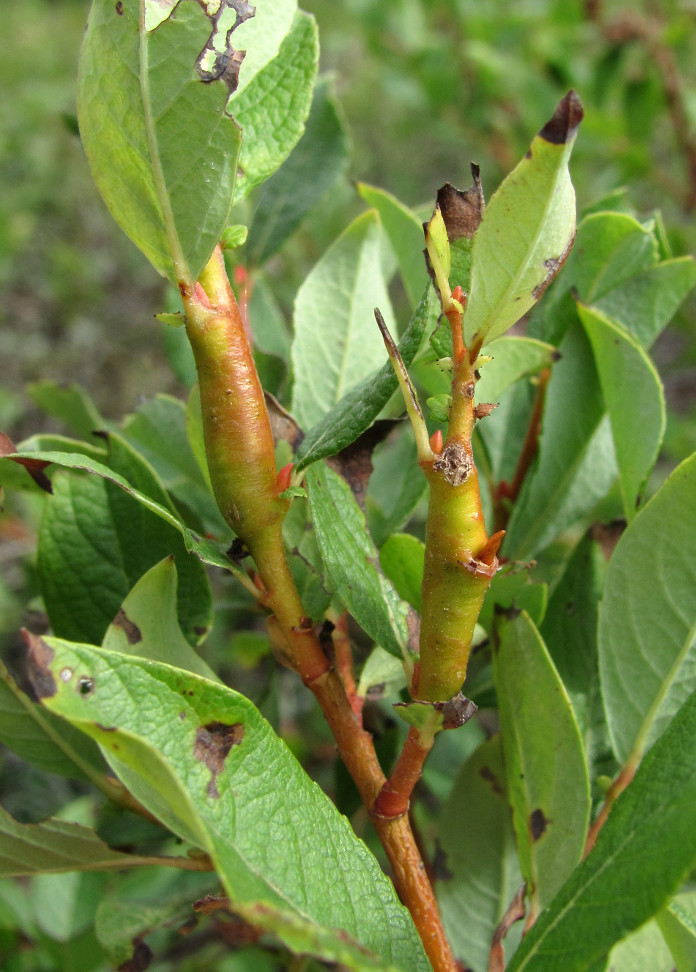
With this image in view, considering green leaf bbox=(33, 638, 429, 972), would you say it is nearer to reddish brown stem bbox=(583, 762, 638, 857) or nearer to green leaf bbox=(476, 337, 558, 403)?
reddish brown stem bbox=(583, 762, 638, 857)

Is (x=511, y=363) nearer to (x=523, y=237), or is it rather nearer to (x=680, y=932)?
(x=523, y=237)

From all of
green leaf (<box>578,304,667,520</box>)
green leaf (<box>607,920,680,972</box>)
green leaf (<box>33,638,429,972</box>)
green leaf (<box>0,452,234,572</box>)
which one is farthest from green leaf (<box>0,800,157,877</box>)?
green leaf (<box>578,304,667,520</box>)

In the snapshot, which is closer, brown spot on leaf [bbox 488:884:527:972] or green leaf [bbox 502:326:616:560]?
brown spot on leaf [bbox 488:884:527:972]

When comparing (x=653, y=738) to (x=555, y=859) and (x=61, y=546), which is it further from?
(x=61, y=546)

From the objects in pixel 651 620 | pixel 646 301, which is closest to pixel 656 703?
pixel 651 620

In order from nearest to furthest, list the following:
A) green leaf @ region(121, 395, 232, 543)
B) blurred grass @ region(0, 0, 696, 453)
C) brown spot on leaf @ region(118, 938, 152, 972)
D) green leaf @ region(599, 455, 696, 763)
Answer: green leaf @ region(599, 455, 696, 763) < brown spot on leaf @ region(118, 938, 152, 972) < green leaf @ region(121, 395, 232, 543) < blurred grass @ region(0, 0, 696, 453)

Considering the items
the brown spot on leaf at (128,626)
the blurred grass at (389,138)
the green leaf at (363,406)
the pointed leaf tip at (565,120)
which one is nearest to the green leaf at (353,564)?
the green leaf at (363,406)
